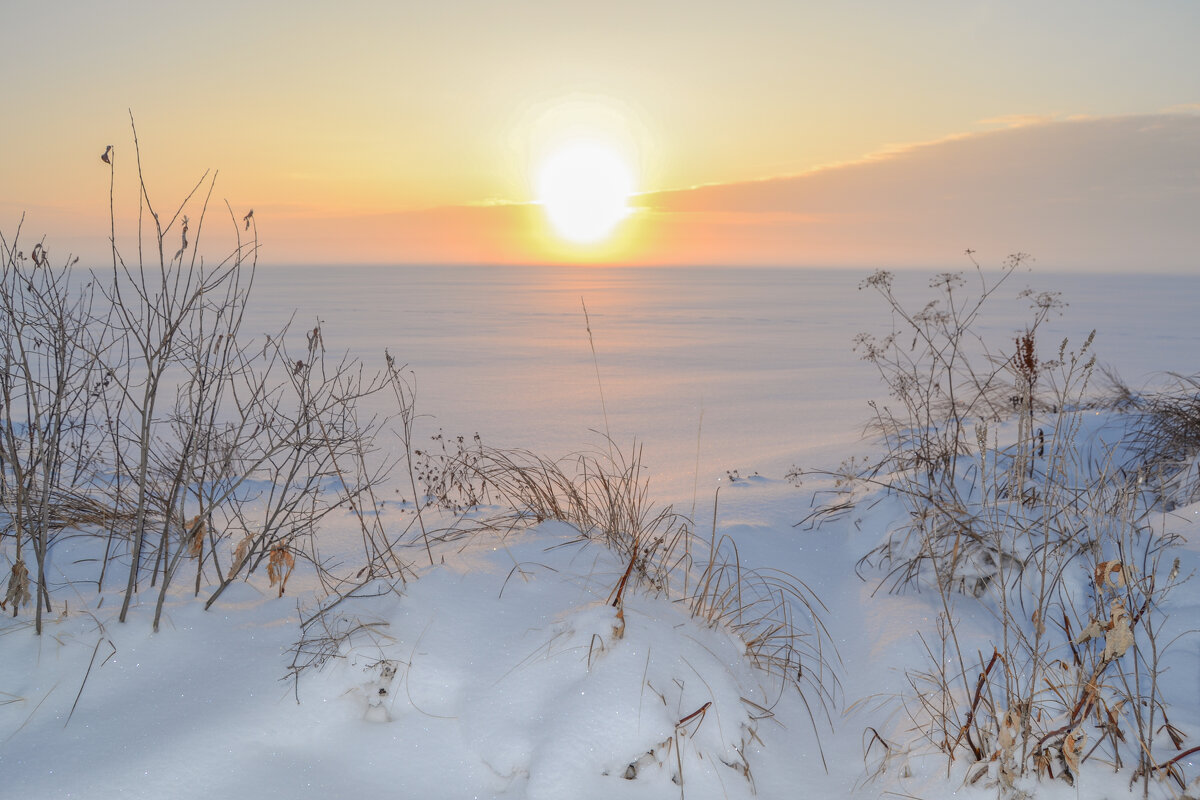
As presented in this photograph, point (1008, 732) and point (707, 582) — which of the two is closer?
point (1008, 732)

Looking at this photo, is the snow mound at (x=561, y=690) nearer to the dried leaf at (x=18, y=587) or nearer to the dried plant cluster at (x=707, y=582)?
the dried plant cluster at (x=707, y=582)

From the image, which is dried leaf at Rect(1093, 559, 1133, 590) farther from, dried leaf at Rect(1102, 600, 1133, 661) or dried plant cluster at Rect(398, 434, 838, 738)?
dried plant cluster at Rect(398, 434, 838, 738)

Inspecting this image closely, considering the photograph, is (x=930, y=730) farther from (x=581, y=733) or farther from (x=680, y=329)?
(x=680, y=329)

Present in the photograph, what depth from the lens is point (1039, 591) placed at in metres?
2.80

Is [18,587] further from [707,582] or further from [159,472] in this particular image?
[707,582]

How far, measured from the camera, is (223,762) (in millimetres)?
2053

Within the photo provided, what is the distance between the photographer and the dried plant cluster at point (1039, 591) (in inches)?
79.8

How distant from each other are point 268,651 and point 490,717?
2.57 ft

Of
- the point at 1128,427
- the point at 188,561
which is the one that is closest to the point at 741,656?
the point at 188,561

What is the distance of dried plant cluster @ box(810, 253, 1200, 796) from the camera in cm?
203

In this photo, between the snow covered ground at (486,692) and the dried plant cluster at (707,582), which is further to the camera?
the dried plant cluster at (707,582)

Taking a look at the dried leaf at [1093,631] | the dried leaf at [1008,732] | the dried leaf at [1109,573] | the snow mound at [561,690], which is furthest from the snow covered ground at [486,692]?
the dried leaf at [1109,573]

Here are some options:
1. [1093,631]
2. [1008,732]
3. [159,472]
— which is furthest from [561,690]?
[159,472]

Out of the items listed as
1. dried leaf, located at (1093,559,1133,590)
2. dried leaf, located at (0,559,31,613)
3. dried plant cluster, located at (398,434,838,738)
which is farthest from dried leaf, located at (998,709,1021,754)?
dried leaf, located at (0,559,31,613)
